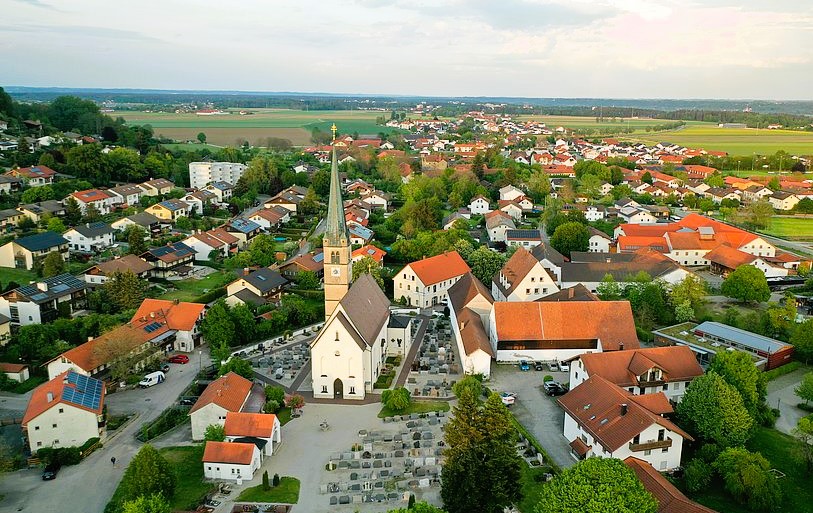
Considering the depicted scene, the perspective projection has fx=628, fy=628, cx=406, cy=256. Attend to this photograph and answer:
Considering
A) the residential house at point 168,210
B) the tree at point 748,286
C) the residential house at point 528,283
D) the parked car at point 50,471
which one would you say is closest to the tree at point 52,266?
the residential house at point 168,210

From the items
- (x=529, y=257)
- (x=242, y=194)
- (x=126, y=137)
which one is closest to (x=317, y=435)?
(x=529, y=257)

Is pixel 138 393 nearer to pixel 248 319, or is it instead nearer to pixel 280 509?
pixel 248 319

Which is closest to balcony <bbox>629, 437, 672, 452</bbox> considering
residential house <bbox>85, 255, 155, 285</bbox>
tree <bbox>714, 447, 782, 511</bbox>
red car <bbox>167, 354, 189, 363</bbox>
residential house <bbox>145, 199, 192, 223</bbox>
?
tree <bbox>714, 447, 782, 511</bbox>

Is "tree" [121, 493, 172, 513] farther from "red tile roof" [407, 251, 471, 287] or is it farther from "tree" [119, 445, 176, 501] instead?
"red tile roof" [407, 251, 471, 287]

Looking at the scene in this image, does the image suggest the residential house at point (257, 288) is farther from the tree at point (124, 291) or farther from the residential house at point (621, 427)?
the residential house at point (621, 427)

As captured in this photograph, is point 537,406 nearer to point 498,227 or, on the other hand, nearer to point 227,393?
point 227,393
